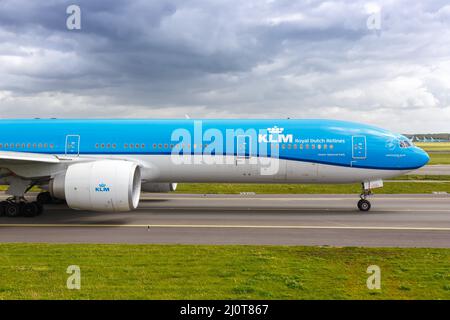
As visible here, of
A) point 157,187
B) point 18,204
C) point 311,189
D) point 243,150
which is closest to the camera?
point 18,204

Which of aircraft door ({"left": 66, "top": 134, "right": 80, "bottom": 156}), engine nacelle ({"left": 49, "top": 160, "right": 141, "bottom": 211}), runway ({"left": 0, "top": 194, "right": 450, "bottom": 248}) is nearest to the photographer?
runway ({"left": 0, "top": 194, "right": 450, "bottom": 248})

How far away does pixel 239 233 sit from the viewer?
12.8 metres

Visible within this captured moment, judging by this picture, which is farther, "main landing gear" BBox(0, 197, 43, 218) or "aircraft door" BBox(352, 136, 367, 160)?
"aircraft door" BBox(352, 136, 367, 160)

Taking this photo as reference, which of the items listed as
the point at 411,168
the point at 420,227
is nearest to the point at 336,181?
the point at 411,168

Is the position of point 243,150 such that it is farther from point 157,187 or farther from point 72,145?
point 72,145

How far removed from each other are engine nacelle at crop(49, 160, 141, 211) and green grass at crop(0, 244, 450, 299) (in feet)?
11.8

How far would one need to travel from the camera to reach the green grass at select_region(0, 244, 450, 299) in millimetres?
7090

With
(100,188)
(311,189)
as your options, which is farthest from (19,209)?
(311,189)

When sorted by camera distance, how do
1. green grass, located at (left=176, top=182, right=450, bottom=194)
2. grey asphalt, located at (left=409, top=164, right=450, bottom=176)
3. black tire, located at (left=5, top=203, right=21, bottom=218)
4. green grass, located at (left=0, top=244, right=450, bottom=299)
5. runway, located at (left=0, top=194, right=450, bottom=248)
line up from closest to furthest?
1. green grass, located at (left=0, top=244, right=450, bottom=299)
2. runway, located at (left=0, top=194, right=450, bottom=248)
3. black tire, located at (left=5, top=203, right=21, bottom=218)
4. green grass, located at (left=176, top=182, right=450, bottom=194)
5. grey asphalt, located at (left=409, top=164, right=450, bottom=176)

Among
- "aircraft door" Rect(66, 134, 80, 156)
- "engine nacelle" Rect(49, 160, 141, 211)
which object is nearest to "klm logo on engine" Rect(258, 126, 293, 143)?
"engine nacelle" Rect(49, 160, 141, 211)

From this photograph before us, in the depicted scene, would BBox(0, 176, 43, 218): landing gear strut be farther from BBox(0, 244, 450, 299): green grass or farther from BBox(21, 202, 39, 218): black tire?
BBox(0, 244, 450, 299): green grass

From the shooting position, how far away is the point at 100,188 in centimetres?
1420

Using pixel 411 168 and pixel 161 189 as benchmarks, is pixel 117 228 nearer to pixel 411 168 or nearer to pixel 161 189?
pixel 161 189

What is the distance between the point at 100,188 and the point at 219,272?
24.2 ft
